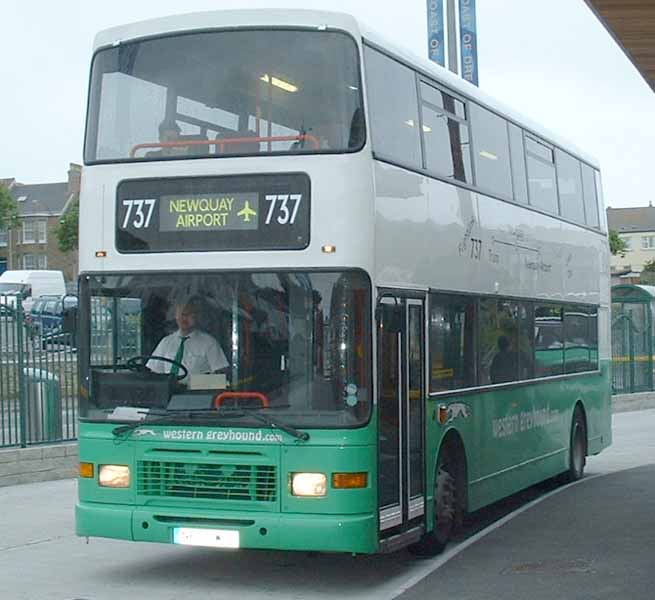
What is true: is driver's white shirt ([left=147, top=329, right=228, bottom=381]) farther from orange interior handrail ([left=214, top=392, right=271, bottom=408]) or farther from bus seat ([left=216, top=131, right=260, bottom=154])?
bus seat ([left=216, top=131, right=260, bottom=154])

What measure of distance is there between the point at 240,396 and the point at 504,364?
14.9 ft

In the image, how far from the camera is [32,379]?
16297mm

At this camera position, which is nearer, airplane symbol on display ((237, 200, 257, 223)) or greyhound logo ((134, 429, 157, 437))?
airplane symbol on display ((237, 200, 257, 223))

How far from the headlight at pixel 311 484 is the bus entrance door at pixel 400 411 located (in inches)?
Result: 20.6

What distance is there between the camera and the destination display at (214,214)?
9680 mm

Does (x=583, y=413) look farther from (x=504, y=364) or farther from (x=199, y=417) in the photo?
(x=199, y=417)

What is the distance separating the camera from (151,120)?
10211 mm

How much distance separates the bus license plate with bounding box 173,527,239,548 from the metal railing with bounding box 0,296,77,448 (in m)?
6.29

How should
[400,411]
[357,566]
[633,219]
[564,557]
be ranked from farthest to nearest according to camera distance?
[633,219], [564,557], [357,566], [400,411]

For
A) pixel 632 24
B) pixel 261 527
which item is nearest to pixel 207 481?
pixel 261 527

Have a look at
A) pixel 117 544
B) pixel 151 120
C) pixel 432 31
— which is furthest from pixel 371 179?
pixel 432 31

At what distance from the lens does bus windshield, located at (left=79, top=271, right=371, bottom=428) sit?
9594mm

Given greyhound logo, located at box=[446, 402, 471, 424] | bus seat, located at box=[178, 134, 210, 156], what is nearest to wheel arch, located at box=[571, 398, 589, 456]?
greyhound logo, located at box=[446, 402, 471, 424]

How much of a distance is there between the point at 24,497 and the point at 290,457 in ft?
22.0
